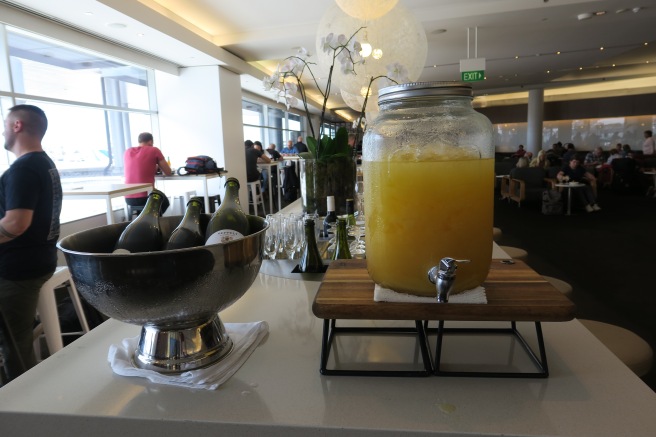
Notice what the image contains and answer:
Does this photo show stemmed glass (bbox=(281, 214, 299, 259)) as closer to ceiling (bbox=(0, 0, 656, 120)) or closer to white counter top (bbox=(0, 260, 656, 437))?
white counter top (bbox=(0, 260, 656, 437))

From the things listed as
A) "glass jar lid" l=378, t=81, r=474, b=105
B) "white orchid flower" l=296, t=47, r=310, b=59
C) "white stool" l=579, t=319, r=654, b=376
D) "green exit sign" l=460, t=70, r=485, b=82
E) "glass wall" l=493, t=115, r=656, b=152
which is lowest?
"white stool" l=579, t=319, r=654, b=376

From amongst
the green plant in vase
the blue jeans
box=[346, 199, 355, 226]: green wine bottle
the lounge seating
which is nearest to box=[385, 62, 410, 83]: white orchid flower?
the green plant in vase

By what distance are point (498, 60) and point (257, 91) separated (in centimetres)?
500

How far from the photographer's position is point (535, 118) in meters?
13.4

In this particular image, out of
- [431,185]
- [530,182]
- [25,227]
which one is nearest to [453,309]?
[431,185]

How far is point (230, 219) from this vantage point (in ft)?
2.81

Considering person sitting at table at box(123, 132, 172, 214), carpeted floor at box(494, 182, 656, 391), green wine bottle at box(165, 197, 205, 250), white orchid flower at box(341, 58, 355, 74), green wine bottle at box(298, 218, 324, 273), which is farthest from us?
person sitting at table at box(123, 132, 172, 214)

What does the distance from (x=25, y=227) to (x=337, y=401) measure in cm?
192

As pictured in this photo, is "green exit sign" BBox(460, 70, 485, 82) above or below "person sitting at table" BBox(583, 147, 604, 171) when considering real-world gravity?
above

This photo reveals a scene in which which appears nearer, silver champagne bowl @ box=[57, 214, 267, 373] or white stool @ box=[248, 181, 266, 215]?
silver champagne bowl @ box=[57, 214, 267, 373]

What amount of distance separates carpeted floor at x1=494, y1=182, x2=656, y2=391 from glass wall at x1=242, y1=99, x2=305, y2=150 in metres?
5.79

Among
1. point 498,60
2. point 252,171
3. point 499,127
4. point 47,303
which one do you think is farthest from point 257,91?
point 499,127

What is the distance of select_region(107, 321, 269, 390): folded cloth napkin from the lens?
2.09 feet

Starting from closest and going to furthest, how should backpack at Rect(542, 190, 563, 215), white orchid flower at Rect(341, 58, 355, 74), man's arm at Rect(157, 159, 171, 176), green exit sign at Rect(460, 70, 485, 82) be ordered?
1. white orchid flower at Rect(341, 58, 355, 74)
2. man's arm at Rect(157, 159, 171, 176)
3. green exit sign at Rect(460, 70, 485, 82)
4. backpack at Rect(542, 190, 563, 215)
